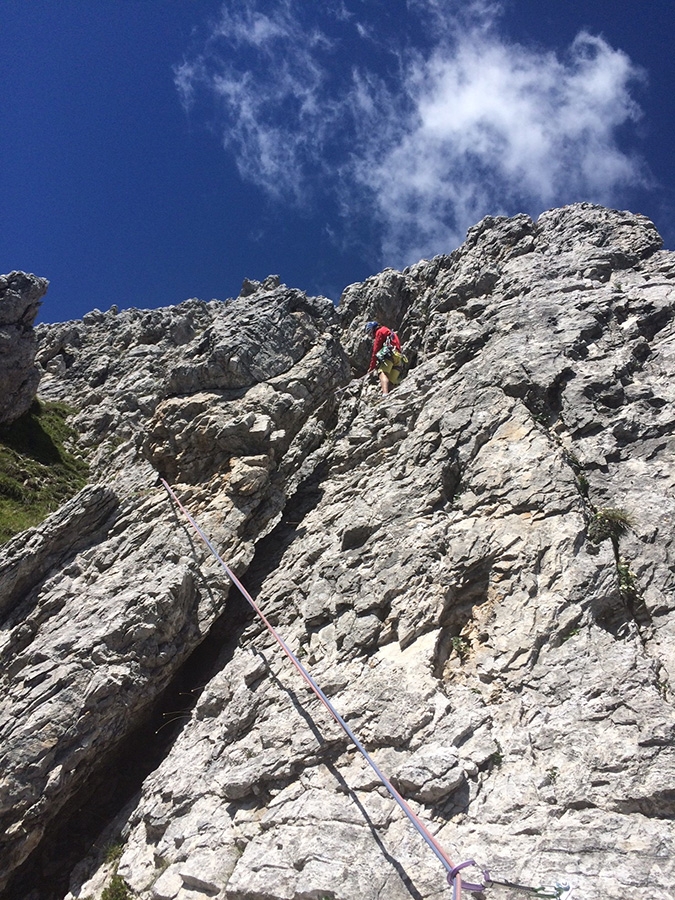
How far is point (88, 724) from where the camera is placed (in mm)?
10781

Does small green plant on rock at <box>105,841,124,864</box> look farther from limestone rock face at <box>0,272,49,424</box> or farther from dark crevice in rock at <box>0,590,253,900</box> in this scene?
limestone rock face at <box>0,272,49,424</box>

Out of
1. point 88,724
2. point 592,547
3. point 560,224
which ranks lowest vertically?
point 88,724

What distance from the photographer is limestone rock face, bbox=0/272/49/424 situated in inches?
1088

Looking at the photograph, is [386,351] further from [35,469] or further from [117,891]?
[117,891]

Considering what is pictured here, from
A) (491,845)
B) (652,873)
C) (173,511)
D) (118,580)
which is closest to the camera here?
(652,873)

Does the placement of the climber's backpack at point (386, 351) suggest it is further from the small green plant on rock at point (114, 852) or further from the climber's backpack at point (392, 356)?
the small green plant on rock at point (114, 852)

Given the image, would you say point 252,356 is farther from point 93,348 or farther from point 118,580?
point 93,348

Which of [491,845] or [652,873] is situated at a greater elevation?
[652,873]

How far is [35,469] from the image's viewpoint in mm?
24094

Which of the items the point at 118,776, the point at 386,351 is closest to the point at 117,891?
the point at 118,776

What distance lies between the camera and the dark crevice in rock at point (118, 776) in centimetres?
1050

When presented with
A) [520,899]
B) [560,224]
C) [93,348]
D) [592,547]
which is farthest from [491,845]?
[93,348]

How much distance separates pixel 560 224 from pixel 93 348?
37.5 metres

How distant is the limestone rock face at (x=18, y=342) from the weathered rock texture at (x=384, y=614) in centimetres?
1449
